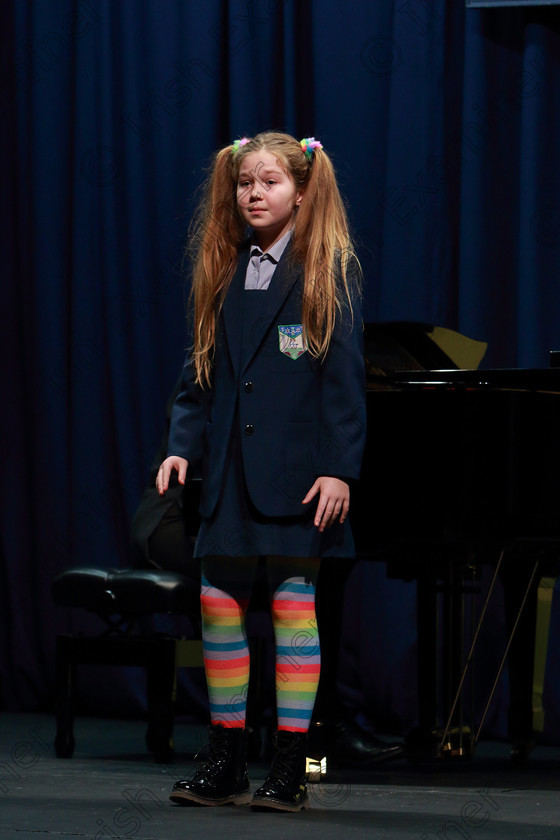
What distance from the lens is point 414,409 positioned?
2705 mm

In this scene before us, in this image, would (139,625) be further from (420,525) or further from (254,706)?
(420,525)

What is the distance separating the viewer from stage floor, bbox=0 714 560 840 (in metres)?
1.96

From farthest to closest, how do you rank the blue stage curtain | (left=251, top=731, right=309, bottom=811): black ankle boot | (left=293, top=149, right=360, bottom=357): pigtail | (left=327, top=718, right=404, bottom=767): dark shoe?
the blue stage curtain, (left=327, top=718, right=404, bottom=767): dark shoe, (left=293, top=149, right=360, bottom=357): pigtail, (left=251, top=731, right=309, bottom=811): black ankle boot

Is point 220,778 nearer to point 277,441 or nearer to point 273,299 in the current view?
point 277,441

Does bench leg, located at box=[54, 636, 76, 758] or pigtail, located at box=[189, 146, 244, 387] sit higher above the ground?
pigtail, located at box=[189, 146, 244, 387]

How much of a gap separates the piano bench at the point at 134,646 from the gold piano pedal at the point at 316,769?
0.53 meters

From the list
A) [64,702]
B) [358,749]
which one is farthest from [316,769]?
[64,702]

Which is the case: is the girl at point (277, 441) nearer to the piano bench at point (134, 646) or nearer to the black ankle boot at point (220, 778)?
the black ankle boot at point (220, 778)

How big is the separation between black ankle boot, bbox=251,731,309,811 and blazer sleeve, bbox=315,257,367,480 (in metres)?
0.45

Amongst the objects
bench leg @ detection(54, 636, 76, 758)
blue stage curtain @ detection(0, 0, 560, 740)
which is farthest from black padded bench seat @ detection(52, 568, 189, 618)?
blue stage curtain @ detection(0, 0, 560, 740)

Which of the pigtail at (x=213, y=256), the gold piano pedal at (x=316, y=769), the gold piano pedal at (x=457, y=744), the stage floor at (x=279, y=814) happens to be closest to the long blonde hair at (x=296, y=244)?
the pigtail at (x=213, y=256)

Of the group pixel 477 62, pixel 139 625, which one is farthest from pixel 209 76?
pixel 139 625

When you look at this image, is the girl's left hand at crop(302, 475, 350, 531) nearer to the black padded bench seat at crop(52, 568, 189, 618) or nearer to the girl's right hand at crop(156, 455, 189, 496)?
the girl's right hand at crop(156, 455, 189, 496)

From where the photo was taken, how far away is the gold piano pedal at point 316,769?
272cm
